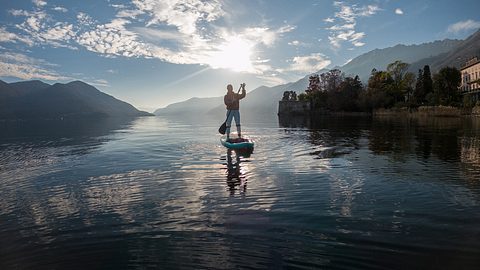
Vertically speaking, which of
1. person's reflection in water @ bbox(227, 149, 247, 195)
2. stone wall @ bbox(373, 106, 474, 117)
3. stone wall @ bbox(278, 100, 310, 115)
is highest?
stone wall @ bbox(278, 100, 310, 115)

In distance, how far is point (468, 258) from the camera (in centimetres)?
540

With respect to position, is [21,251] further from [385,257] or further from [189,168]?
[189,168]

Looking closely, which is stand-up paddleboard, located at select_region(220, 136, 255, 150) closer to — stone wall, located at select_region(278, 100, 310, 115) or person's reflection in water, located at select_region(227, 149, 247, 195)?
person's reflection in water, located at select_region(227, 149, 247, 195)

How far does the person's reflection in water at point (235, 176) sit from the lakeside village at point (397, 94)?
74.9 m

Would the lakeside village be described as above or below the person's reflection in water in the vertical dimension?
above

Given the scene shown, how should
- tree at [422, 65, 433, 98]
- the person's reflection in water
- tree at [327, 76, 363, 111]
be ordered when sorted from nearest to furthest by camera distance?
the person's reflection in water
tree at [422, 65, 433, 98]
tree at [327, 76, 363, 111]

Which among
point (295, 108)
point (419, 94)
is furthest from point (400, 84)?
point (295, 108)

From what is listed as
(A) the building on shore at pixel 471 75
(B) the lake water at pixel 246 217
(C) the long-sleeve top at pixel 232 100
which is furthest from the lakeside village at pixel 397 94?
(B) the lake water at pixel 246 217

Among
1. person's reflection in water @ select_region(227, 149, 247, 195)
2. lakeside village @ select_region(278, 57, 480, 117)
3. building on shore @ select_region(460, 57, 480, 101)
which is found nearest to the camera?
person's reflection in water @ select_region(227, 149, 247, 195)

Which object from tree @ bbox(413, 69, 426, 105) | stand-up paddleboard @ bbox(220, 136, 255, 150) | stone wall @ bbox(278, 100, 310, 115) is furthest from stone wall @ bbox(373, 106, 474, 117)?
stand-up paddleboard @ bbox(220, 136, 255, 150)

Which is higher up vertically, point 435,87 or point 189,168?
point 435,87

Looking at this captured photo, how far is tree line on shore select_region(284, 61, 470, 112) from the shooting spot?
9825cm

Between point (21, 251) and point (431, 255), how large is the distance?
7611 millimetres

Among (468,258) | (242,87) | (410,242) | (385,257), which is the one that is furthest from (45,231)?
(242,87)
